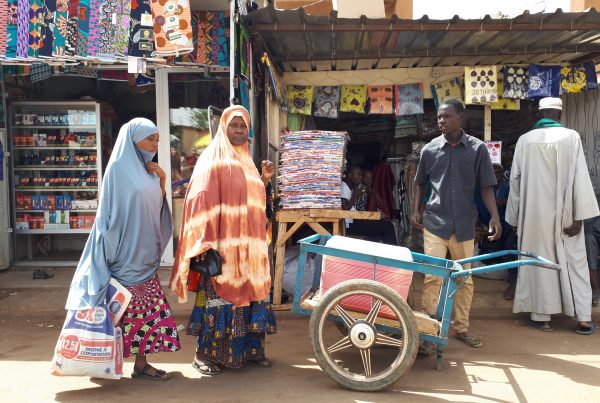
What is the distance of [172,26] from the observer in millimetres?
4910

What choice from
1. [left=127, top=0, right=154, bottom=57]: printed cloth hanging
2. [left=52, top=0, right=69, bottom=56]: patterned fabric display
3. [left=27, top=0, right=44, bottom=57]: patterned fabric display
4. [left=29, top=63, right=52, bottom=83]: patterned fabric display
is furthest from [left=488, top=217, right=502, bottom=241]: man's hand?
[left=29, top=63, right=52, bottom=83]: patterned fabric display

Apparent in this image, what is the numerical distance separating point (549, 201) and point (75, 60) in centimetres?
500

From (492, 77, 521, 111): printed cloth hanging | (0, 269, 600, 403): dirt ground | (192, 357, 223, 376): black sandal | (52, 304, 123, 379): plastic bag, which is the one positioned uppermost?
(492, 77, 521, 111): printed cloth hanging

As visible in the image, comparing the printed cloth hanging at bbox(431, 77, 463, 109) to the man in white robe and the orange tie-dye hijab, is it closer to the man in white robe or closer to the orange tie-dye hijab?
the man in white robe

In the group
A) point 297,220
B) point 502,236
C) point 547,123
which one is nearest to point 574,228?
point 547,123

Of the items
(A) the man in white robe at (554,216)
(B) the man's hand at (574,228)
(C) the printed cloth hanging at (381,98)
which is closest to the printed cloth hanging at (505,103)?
(C) the printed cloth hanging at (381,98)

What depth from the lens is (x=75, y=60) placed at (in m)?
5.28

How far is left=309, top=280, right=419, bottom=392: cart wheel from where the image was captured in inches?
126

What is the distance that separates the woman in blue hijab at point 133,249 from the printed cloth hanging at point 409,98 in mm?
3750

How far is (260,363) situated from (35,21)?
13.6 feet

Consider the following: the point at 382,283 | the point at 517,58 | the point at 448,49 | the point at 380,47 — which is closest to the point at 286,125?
the point at 380,47

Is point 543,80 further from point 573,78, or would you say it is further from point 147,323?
point 147,323

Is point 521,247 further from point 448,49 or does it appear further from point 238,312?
point 238,312

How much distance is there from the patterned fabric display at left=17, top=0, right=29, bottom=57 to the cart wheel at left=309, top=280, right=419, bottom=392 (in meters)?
4.16
